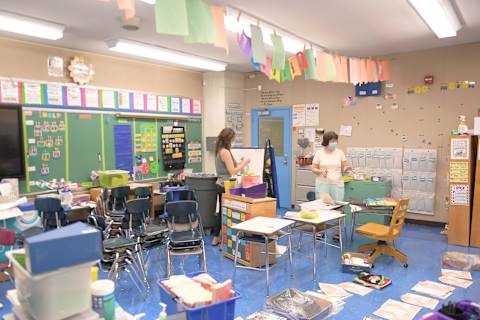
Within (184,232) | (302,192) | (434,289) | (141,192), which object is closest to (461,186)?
(434,289)

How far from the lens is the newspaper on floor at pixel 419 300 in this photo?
3.20 metres

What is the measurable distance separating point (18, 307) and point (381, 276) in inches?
131

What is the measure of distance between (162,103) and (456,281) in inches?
204

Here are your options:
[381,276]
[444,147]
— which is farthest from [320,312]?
[444,147]

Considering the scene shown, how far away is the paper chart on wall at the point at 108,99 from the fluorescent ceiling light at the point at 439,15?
4.40m

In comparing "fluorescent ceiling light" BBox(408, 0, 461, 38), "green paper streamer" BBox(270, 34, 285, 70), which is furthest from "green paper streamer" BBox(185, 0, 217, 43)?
"fluorescent ceiling light" BBox(408, 0, 461, 38)

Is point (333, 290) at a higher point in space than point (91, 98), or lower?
lower

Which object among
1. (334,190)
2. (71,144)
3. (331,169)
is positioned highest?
(71,144)

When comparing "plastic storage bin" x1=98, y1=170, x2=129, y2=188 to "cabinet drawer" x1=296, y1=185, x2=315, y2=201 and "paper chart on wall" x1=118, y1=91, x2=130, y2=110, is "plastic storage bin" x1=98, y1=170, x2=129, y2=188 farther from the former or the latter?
"cabinet drawer" x1=296, y1=185, x2=315, y2=201

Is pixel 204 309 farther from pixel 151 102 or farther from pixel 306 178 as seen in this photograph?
pixel 306 178

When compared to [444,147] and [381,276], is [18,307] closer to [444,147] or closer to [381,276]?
[381,276]

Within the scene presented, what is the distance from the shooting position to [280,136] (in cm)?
745

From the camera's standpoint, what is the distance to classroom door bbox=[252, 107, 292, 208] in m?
7.33

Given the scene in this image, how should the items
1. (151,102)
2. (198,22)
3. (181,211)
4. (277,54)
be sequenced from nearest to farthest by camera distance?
(198,22) → (277,54) → (181,211) → (151,102)
